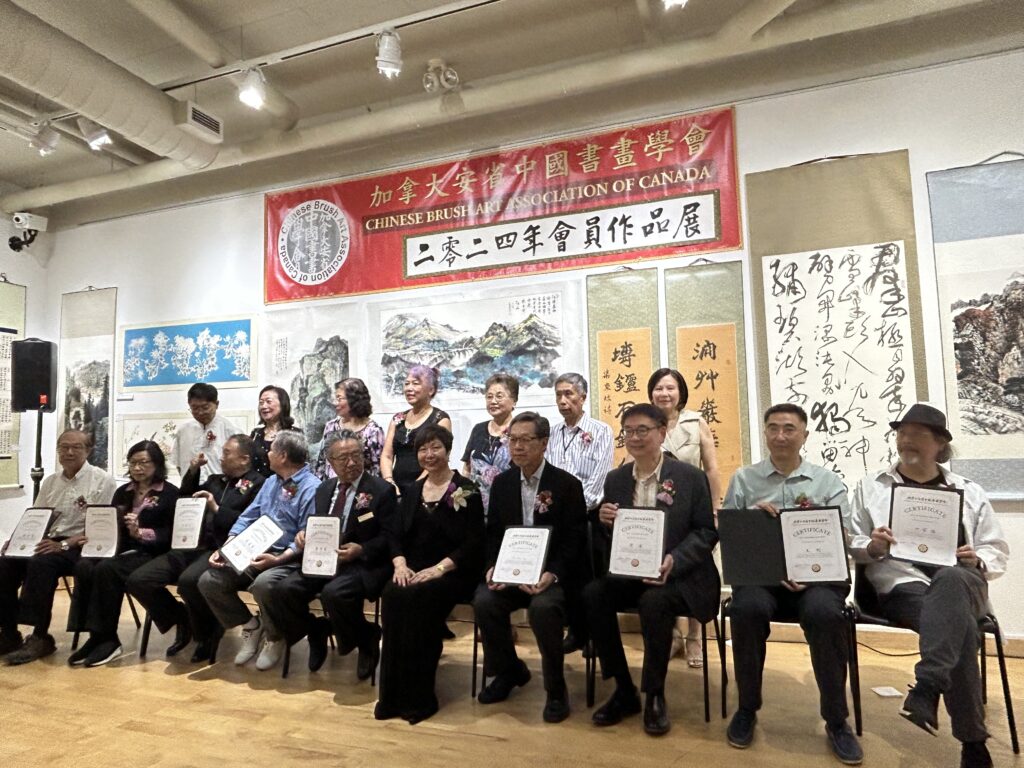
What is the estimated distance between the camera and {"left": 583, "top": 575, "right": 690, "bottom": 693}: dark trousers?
9.09 feet

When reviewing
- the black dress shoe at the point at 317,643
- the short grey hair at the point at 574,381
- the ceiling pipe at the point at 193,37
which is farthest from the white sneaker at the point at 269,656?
the ceiling pipe at the point at 193,37

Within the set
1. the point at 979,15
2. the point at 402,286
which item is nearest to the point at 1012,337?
the point at 979,15

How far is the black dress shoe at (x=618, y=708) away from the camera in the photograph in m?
2.80

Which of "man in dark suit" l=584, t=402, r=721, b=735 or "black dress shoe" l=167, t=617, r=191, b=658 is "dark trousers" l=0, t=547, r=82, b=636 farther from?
"man in dark suit" l=584, t=402, r=721, b=735

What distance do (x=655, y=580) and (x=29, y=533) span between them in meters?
3.72

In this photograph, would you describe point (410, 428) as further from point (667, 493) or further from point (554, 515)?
point (667, 493)

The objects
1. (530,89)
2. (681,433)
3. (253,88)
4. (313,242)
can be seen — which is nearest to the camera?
(681,433)

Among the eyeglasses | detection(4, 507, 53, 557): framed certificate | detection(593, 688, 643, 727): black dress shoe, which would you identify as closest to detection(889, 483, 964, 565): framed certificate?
the eyeglasses

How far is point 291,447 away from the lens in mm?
3939

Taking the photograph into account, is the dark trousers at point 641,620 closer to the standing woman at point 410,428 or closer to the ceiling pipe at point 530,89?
the standing woman at point 410,428

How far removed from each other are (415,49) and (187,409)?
3.59m

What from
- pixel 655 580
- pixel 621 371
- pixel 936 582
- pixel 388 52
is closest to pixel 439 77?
pixel 388 52

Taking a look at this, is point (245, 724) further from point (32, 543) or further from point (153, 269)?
point (153, 269)

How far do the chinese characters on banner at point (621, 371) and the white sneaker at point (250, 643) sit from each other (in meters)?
2.37
